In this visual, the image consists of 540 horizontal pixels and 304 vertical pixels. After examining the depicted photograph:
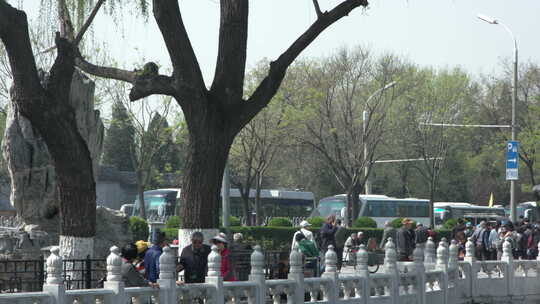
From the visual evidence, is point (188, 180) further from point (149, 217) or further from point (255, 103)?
point (149, 217)

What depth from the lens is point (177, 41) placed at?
1855 cm

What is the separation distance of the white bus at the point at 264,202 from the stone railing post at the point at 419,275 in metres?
35.0

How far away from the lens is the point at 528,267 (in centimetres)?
2783

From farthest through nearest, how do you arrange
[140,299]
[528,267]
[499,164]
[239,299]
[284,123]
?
1. [499,164]
2. [284,123]
3. [528,267]
4. [239,299]
5. [140,299]

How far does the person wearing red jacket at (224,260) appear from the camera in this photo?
15906 mm

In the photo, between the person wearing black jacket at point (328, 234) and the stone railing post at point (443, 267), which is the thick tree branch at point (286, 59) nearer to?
the person wearing black jacket at point (328, 234)

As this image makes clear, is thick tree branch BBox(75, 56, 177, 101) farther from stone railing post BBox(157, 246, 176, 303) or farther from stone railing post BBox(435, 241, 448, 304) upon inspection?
stone railing post BBox(435, 241, 448, 304)

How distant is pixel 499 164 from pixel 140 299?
56546mm

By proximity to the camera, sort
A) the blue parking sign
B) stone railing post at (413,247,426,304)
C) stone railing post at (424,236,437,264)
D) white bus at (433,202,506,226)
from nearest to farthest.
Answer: stone railing post at (413,247,426,304) → stone railing post at (424,236,437,264) → the blue parking sign → white bus at (433,202,506,226)

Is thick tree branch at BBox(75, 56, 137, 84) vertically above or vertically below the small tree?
below

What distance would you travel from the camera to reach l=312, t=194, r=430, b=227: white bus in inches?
2308

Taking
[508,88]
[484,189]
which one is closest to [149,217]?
[508,88]

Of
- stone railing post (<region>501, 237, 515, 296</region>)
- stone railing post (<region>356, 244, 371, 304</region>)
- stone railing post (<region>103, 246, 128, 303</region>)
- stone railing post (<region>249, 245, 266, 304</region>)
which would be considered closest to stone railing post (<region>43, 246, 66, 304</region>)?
stone railing post (<region>103, 246, 128, 303</region>)

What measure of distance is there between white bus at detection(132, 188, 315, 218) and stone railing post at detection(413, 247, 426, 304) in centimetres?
3500
